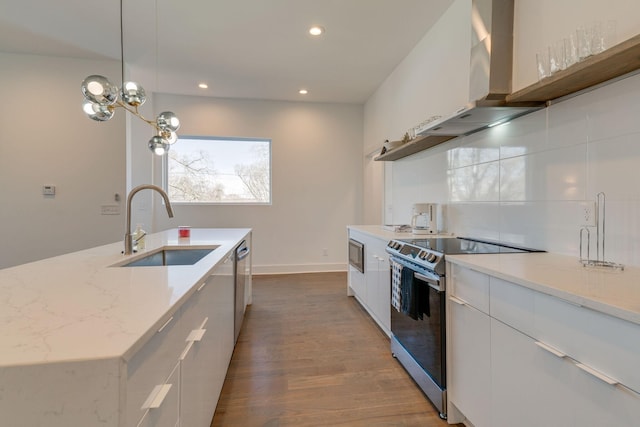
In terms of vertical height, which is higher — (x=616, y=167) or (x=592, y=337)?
(x=616, y=167)

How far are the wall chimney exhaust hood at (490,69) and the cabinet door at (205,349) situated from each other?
5.89ft

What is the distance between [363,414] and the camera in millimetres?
1702

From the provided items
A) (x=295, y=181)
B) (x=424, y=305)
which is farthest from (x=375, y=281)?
(x=295, y=181)

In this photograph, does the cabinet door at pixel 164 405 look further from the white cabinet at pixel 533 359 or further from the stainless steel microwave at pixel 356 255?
the stainless steel microwave at pixel 356 255

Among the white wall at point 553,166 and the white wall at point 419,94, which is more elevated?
the white wall at point 419,94

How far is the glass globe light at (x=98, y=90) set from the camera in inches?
68.3

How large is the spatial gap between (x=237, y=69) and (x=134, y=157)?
223 cm

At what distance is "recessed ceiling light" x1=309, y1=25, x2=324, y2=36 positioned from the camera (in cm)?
301

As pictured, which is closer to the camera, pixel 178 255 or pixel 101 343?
pixel 101 343

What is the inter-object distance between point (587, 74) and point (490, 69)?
696 mm

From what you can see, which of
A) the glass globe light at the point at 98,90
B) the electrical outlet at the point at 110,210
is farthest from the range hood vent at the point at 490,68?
the electrical outlet at the point at 110,210

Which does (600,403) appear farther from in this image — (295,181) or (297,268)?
(295,181)

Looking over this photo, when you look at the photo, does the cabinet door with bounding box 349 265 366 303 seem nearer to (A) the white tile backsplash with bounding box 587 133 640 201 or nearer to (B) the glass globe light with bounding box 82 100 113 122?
(A) the white tile backsplash with bounding box 587 133 640 201

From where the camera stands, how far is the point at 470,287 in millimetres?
1478
